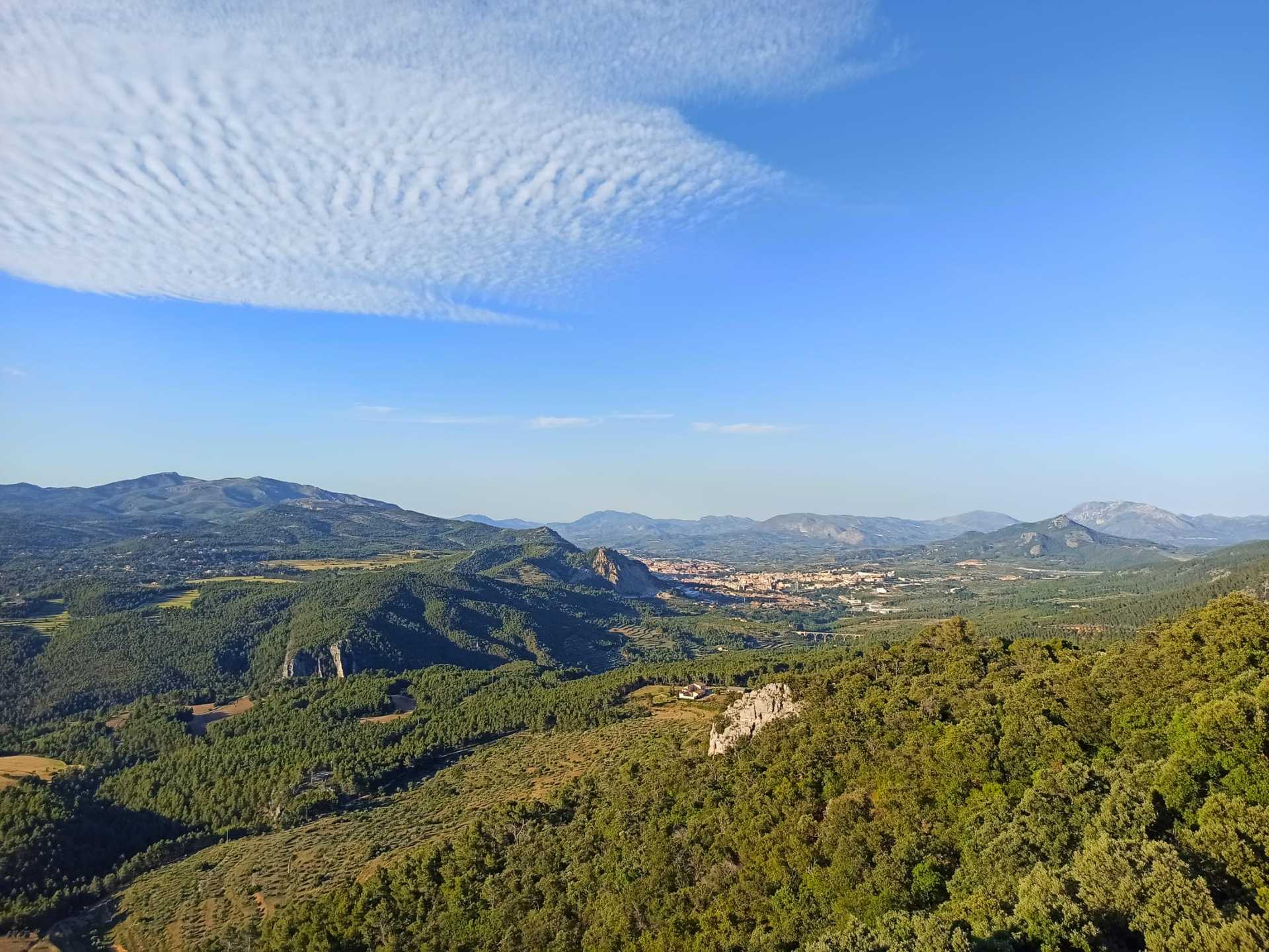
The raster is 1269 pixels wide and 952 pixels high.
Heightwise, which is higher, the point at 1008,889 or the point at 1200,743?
the point at 1200,743

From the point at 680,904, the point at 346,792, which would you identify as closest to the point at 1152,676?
the point at 680,904

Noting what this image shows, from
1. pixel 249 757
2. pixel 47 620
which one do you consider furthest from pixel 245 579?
pixel 249 757

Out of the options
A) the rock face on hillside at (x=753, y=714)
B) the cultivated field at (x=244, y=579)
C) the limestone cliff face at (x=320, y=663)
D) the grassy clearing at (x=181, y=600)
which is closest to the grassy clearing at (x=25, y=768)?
the limestone cliff face at (x=320, y=663)

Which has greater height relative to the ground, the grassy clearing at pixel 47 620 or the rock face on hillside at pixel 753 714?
the rock face on hillside at pixel 753 714

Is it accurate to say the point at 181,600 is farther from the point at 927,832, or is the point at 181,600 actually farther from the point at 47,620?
the point at 927,832

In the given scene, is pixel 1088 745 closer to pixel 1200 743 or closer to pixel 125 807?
pixel 1200 743

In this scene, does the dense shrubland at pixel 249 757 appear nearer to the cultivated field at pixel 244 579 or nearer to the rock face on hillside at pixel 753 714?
the rock face on hillside at pixel 753 714

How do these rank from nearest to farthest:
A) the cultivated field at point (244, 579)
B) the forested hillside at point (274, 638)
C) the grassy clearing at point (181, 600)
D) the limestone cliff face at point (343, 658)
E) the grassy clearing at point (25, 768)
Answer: the grassy clearing at point (25, 768), the forested hillside at point (274, 638), the limestone cliff face at point (343, 658), the grassy clearing at point (181, 600), the cultivated field at point (244, 579)
